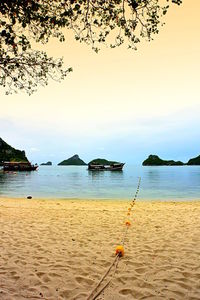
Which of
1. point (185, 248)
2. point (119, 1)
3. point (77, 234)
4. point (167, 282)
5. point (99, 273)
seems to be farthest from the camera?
point (77, 234)

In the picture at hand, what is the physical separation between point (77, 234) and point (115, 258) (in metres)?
2.56

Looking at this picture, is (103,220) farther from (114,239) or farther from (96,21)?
(96,21)

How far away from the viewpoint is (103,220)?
34.8 feet

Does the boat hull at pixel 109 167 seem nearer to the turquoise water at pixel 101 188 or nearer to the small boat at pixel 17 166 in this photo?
the small boat at pixel 17 166

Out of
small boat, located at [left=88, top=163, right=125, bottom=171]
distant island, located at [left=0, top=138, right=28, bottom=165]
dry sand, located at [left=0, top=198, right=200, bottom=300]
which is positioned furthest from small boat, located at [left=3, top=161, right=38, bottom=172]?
distant island, located at [left=0, top=138, right=28, bottom=165]

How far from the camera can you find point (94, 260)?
5758mm

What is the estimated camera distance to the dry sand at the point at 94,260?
14.2ft

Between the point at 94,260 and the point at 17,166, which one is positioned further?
the point at 17,166

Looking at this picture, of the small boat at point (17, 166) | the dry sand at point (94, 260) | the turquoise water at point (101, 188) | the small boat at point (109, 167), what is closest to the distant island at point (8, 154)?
the small boat at point (17, 166)

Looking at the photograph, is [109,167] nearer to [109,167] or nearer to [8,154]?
[109,167]

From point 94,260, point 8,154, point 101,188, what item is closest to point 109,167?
point 101,188

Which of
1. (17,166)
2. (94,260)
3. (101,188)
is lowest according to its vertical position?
(101,188)

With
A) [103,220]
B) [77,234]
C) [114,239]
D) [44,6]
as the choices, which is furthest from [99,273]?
[44,6]

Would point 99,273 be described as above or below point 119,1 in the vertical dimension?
below
